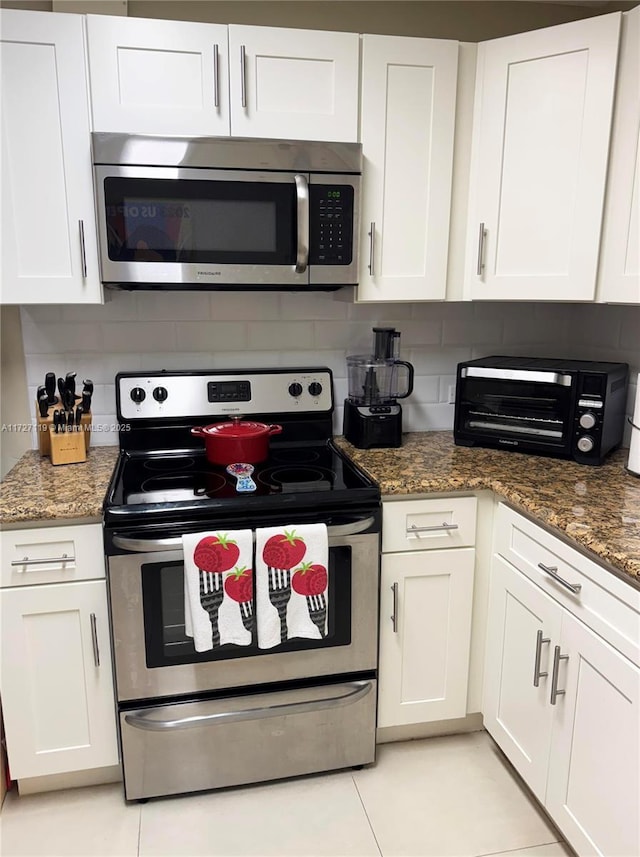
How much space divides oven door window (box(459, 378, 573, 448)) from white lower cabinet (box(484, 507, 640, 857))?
1.26 feet

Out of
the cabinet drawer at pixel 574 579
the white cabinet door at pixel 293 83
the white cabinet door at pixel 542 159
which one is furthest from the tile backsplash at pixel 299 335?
the cabinet drawer at pixel 574 579

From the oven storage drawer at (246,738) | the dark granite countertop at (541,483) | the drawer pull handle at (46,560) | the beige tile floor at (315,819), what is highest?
the dark granite countertop at (541,483)

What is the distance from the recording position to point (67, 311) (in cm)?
214

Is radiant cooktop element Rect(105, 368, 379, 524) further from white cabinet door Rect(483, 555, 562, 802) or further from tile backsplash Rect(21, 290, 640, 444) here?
white cabinet door Rect(483, 555, 562, 802)

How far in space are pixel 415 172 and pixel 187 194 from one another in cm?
71

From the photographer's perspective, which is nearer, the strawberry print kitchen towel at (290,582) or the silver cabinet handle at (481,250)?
the strawberry print kitchen towel at (290,582)

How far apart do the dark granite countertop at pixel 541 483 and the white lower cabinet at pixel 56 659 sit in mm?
874

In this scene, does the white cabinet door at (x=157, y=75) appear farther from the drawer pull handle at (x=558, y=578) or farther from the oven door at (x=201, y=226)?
the drawer pull handle at (x=558, y=578)

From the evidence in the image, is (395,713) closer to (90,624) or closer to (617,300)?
(90,624)

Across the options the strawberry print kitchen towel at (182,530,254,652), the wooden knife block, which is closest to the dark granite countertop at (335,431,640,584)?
the strawberry print kitchen towel at (182,530,254,652)

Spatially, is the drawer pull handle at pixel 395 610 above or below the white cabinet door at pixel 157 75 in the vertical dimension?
below

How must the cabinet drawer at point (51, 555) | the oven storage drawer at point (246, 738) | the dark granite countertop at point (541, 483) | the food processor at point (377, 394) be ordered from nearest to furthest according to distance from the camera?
the dark granite countertop at point (541, 483) → the cabinet drawer at point (51, 555) → the oven storage drawer at point (246, 738) → the food processor at point (377, 394)

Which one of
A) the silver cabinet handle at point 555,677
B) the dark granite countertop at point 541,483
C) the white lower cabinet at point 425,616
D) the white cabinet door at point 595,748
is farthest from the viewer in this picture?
the white lower cabinet at point 425,616

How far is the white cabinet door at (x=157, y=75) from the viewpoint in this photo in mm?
1722
